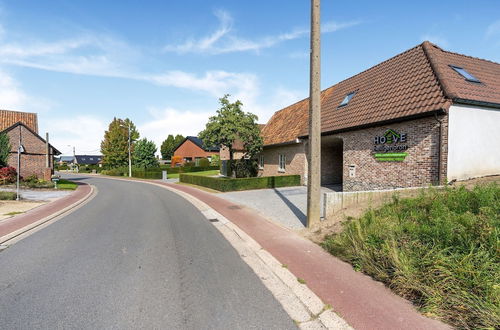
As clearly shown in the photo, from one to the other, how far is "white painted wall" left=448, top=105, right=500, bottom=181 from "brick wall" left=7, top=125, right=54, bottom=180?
3179 centimetres

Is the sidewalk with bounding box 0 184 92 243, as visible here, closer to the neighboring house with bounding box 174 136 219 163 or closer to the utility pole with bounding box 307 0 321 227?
the utility pole with bounding box 307 0 321 227

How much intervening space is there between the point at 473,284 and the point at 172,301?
4332 mm

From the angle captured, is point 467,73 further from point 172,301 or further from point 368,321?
point 172,301

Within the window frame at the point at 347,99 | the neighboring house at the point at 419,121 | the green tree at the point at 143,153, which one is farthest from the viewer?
the green tree at the point at 143,153

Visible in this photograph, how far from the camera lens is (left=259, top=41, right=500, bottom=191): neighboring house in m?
9.68

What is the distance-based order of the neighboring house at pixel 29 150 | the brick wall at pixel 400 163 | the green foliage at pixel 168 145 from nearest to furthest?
the brick wall at pixel 400 163, the neighboring house at pixel 29 150, the green foliage at pixel 168 145

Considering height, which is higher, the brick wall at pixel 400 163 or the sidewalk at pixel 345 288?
the brick wall at pixel 400 163

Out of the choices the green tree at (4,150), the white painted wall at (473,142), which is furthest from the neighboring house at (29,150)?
the white painted wall at (473,142)

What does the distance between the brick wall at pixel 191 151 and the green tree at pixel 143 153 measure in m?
9.42

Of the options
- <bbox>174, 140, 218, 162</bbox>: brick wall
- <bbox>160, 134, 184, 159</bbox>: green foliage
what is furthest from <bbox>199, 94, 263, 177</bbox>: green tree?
<bbox>160, 134, 184, 159</bbox>: green foliage

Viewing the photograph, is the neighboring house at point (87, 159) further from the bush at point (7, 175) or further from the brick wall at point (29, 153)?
the bush at point (7, 175)

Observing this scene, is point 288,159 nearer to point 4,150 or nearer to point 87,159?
point 4,150

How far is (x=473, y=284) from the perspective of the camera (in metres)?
3.30

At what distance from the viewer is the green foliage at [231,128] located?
20.0m
